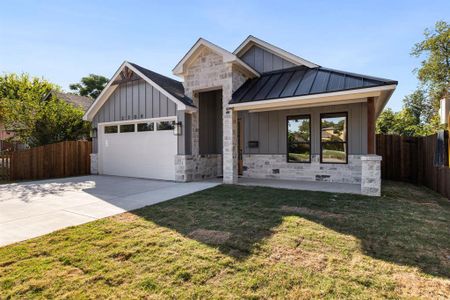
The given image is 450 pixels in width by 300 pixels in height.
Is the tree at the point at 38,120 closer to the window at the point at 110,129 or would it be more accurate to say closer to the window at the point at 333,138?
the window at the point at 110,129

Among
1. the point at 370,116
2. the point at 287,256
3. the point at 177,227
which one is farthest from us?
the point at 370,116

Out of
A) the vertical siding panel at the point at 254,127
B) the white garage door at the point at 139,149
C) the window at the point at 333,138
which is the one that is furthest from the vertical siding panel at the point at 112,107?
the window at the point at 333,138

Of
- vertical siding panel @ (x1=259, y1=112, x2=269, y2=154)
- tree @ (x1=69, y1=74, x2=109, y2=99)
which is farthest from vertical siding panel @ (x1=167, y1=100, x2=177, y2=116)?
tree @ (x1=69, y1=74, x2=109, y2=99)

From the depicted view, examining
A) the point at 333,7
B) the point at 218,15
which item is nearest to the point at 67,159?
the point at 218,15

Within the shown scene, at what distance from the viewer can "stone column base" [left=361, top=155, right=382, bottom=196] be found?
6.61m

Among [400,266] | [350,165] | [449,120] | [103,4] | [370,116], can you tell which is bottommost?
[400,266]

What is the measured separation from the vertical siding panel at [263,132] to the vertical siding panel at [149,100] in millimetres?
4622

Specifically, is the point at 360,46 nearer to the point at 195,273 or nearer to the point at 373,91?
the point at 373,91

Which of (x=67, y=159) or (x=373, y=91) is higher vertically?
(x=373, y=91)

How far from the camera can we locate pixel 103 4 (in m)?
8.29

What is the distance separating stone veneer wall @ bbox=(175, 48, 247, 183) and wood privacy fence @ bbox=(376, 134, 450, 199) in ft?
22.7

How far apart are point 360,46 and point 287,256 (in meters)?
12.5

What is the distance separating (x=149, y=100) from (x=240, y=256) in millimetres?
8432

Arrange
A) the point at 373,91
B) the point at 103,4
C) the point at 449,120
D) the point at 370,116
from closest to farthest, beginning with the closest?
the point at 449,120, the point at 373,91, the point at 370,116, the point at 103,4
